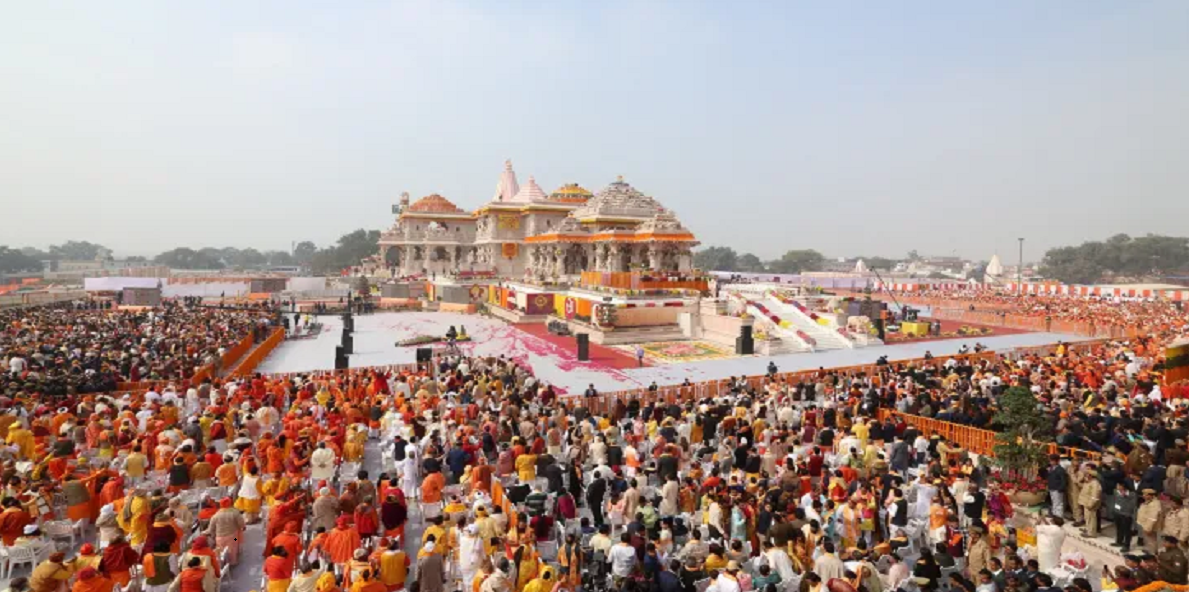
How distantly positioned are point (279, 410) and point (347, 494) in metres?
7.66

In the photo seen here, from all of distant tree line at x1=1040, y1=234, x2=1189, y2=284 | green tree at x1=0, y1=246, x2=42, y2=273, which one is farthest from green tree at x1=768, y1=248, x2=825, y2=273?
green tree at x1=0, y1=246, x2=42, y2=273

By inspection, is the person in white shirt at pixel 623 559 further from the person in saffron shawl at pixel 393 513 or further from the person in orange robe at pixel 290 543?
the person in orange robe at pixel 290 543

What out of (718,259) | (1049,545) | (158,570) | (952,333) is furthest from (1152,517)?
(718,259)

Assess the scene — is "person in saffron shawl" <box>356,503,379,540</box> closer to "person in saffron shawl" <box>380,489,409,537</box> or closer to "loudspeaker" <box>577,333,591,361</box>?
"person in saffron shawl" <box>380,489,409,537</box>

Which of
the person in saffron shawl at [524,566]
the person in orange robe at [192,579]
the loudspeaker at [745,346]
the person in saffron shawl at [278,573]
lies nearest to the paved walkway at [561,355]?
the loudspeaker at [745,346]

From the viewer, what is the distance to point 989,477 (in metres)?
11.0

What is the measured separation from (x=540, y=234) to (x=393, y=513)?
4345 centimetres

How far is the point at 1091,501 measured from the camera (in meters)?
8.84

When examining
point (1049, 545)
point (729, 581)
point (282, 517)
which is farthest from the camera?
point (282, 517)

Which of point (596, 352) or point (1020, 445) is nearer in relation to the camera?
point (1020, 445)

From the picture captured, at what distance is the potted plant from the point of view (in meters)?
10.2

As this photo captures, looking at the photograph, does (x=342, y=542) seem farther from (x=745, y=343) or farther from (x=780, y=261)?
(x=780, y=261)

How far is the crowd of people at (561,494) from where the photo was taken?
692cm

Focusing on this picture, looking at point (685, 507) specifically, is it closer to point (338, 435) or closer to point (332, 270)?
point (338, 435)
